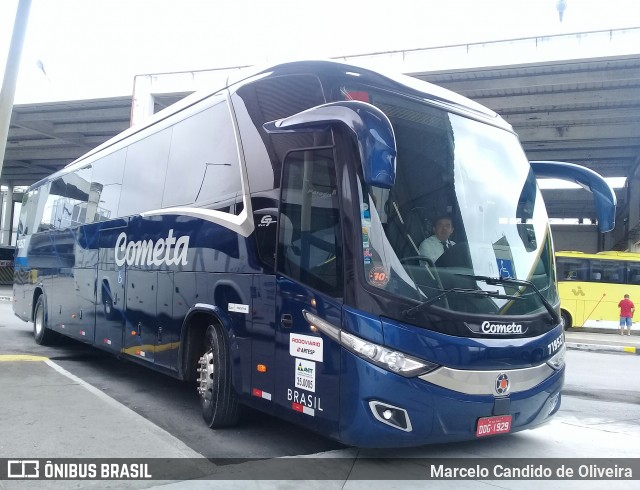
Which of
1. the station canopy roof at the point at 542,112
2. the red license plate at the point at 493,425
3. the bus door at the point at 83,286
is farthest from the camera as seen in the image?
the station canopy roof at the point at 542,112

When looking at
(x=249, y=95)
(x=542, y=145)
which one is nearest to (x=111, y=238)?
(x=249, y=95)

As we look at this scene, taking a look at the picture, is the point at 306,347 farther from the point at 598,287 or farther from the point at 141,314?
the point at 598,287

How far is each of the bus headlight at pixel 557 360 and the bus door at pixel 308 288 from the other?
1951mm

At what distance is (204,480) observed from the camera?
14.7 ft

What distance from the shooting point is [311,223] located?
4.97m

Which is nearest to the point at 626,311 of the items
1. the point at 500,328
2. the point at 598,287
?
the point at 598,287

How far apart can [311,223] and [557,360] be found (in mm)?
2464

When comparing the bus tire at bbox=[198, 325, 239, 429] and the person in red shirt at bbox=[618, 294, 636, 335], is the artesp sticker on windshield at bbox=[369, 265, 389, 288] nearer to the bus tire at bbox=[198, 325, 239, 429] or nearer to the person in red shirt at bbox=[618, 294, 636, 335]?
the bus tire at bbox=[198, 325, 239, 429]

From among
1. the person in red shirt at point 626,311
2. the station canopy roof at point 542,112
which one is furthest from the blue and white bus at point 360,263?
the person in red shirt at point 626,311

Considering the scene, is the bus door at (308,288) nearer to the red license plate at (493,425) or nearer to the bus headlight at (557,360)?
the red license plate at (493,425)

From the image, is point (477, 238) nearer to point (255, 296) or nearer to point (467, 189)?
point (467, 189)

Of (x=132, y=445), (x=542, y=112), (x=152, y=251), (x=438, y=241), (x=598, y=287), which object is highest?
(x=542, y=112)

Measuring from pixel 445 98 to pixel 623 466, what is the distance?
3.59 metres

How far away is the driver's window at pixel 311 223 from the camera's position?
4.73 metres
